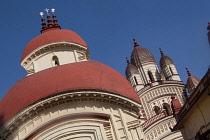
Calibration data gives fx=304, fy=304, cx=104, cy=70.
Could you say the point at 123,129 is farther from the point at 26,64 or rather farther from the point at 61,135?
the point at 26,64

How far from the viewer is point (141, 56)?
42781 millimetres

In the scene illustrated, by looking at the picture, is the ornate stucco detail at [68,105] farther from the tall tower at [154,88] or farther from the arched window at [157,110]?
the arched window at [157,110]

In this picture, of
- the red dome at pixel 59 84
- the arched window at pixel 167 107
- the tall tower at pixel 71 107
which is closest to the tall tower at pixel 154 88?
the arched window at pixel 167 107

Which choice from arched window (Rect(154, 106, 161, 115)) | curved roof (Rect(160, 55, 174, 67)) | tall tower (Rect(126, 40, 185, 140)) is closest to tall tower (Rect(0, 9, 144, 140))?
tall tower (Rect(126, 40, 185, 140))

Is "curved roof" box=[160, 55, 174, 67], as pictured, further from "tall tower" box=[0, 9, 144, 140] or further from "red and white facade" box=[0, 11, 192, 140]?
"tall tower" box=[0, 9, 144, 140]

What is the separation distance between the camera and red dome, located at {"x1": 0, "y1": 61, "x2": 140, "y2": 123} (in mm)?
15820

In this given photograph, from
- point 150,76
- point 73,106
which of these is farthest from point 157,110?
point 73,106

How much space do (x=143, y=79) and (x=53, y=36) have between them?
21.5m

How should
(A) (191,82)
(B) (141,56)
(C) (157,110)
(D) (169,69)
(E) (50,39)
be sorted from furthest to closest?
(B) (141,56), (D) (169,69), (A) (191,82), (C) (157,110), (E) (50,39)

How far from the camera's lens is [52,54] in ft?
70.0

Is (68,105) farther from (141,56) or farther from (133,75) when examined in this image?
(141,56)

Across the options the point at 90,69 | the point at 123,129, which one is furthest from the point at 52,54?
the point at 123,129

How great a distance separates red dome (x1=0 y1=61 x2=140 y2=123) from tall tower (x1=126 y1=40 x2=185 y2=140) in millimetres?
15842

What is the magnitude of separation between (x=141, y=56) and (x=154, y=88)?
20.4 feet
